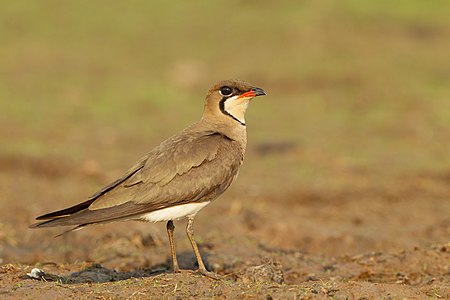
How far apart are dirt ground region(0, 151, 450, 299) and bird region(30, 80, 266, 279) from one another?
0.46 metres

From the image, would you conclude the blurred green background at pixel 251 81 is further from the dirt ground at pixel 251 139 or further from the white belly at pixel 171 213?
the white belly at pixel 171 213

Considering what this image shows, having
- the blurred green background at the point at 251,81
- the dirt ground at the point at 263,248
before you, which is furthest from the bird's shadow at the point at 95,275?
the blurred green background at the point at 251,81

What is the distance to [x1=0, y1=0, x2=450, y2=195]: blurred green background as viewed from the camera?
1260 centimetres

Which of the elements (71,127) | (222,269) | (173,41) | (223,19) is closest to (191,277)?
(222,269)

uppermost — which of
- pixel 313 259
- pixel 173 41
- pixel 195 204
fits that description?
pixel 173 41

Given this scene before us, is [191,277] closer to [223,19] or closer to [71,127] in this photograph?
[71,127]

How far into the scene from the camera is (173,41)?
21.0m

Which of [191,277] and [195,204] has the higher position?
[195,204]

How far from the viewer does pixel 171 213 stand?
6.14 metres

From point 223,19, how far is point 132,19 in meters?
2.47

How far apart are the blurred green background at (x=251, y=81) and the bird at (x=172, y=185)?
14.1 ft

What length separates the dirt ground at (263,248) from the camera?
215 inches

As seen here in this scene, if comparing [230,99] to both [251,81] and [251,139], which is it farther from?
[251,81]

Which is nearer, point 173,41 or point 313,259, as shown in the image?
point 313,259
